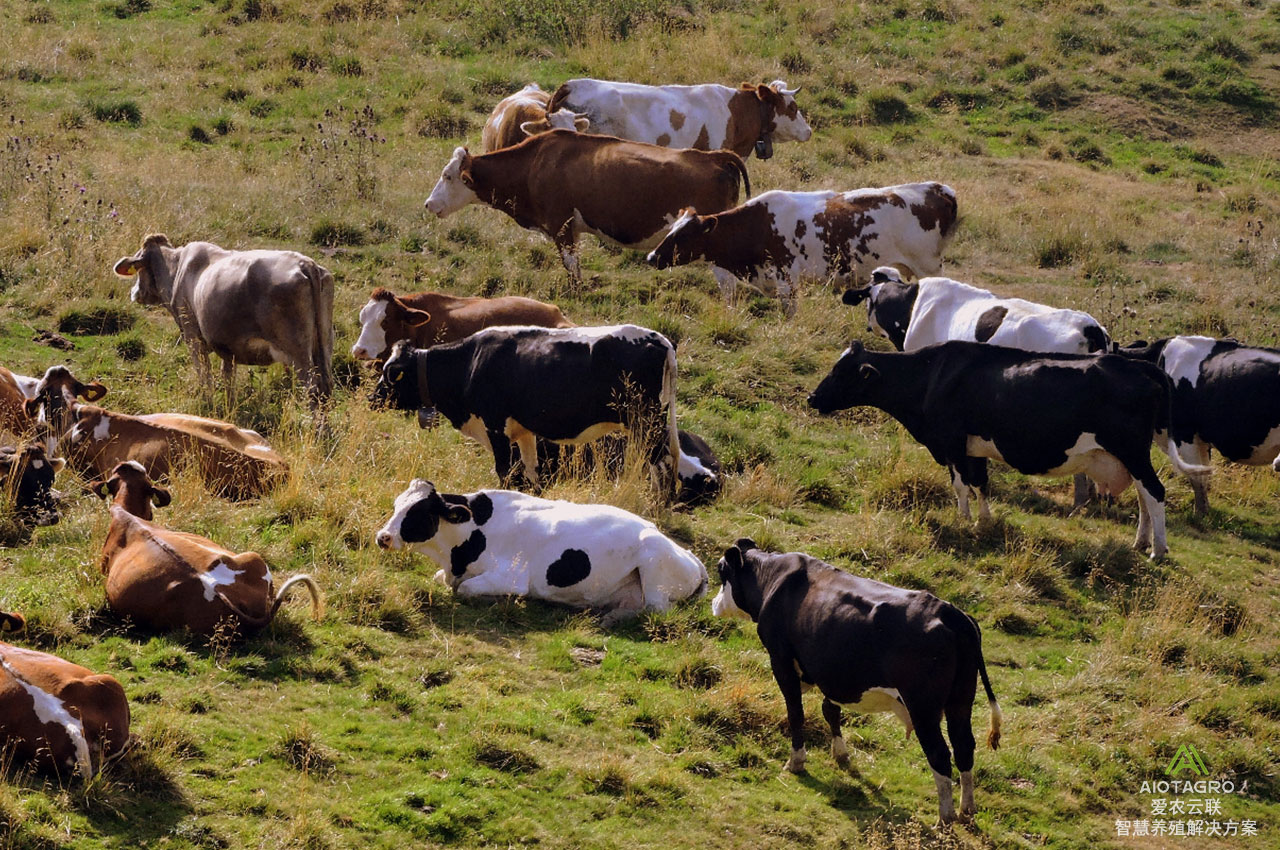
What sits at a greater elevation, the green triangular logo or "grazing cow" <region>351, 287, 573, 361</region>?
"grazing cow" <region>351, 287, 573, 361</region>

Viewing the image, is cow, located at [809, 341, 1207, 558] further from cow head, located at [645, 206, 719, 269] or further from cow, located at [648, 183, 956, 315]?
cow head, located at [645, 206, 719, 269]

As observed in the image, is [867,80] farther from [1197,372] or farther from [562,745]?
[562,745]

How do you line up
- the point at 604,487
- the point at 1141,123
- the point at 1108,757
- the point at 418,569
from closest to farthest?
the point at 1108,757 < the point at 418,569 < the point at 604,487 < the point at 1141,123

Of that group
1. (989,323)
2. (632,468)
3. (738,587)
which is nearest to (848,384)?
(989,323)

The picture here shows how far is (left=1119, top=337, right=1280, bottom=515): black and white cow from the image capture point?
1227 centimetres

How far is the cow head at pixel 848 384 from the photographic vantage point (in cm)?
1222

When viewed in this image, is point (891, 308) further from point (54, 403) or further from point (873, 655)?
point (54, 403)

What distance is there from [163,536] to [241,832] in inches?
103

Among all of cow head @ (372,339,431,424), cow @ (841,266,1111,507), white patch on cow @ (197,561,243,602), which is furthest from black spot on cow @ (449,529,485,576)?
cow @ (841,266,1111,507)

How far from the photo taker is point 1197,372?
41.7ft

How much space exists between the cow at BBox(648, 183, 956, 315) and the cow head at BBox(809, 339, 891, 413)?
138 inches

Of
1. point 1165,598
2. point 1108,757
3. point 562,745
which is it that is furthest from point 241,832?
point 1165,598

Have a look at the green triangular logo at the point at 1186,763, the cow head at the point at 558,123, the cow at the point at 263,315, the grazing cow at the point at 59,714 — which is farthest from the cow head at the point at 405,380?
the cow head at the point at 558,123

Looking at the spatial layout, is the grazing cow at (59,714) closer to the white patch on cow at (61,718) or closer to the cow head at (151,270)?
the white patch on cow at (61,718)
